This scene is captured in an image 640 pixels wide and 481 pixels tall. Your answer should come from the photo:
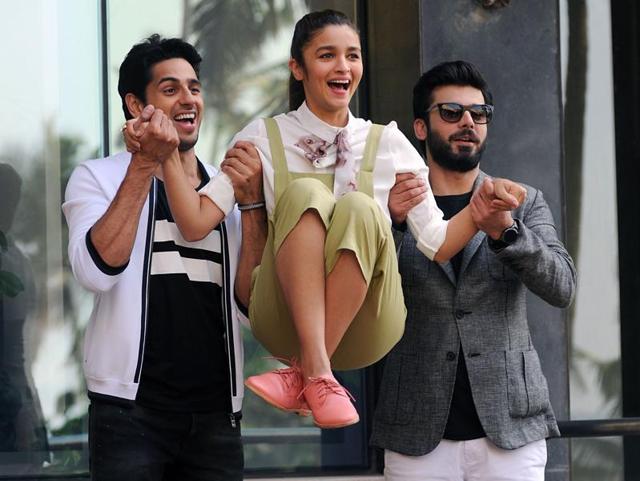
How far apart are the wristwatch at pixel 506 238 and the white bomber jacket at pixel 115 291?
840mm

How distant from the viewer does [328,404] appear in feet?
13.2

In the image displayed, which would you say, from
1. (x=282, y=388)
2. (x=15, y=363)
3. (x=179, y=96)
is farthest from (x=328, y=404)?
(x=15, y=363)

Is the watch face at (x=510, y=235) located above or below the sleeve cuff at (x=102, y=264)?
above

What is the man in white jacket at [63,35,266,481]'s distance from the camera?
4172 mm

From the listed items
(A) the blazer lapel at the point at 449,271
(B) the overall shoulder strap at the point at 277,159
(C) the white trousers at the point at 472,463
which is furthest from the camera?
(A) the blazer lapel at the point at 449,271

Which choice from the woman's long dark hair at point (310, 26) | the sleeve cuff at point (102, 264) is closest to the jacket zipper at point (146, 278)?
the sleeve cuff at point (102, 264)

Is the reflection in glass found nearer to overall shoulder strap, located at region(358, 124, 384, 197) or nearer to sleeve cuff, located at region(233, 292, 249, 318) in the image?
sleeve cuff, located at region(233, 292, 249, 318)

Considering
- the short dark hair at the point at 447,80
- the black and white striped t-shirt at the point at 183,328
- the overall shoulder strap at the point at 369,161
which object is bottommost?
the black and white striped t-shirt at the point at 183,328

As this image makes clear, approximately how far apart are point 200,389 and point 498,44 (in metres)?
2.50

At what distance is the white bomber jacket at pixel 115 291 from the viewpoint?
420 centimetres

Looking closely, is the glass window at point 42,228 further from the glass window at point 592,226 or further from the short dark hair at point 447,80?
the glass window at point 592,226

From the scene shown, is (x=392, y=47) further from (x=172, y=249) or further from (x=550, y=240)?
(x=172, y=249)

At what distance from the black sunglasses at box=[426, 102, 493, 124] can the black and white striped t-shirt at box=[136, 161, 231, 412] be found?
1.00m

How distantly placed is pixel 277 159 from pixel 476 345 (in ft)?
3.04
